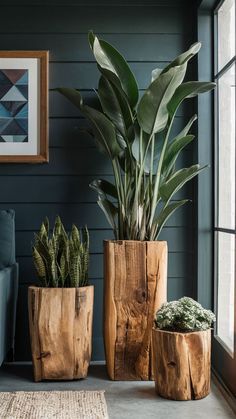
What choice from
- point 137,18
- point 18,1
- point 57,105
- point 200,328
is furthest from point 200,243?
point 18,1

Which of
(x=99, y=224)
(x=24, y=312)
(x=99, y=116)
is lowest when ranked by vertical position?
(x=24, y=312)

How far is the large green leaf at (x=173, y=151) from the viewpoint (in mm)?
3061

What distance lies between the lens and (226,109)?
321cm

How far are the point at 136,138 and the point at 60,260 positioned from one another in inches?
30.2

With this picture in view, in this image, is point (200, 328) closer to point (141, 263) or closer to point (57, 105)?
point (141, 263)

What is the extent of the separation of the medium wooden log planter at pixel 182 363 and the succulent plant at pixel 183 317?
4cm

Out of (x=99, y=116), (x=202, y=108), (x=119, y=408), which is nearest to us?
(x=119, y=408)

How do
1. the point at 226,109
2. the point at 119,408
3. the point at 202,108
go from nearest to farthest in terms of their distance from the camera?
the point at 119,408
the point at 226,109
the point at 202,108

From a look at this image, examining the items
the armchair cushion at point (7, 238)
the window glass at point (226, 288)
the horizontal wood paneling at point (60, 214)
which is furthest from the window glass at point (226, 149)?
the armchair cushion at point (7, 238)

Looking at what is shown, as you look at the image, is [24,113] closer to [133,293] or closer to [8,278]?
[8,278]

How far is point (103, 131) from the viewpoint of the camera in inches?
120

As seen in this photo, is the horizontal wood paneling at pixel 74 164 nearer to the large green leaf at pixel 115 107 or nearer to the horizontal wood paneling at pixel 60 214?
the horizontal wood paneling at pixel 60 214

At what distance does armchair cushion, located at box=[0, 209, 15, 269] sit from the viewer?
3184 millimetres

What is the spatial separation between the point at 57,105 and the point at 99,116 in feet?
1.97
